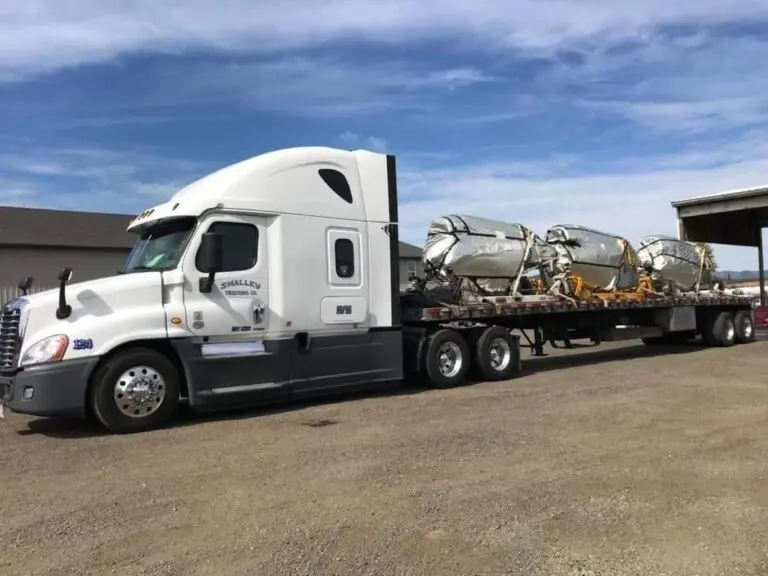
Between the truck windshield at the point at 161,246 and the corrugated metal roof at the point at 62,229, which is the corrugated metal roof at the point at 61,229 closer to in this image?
the corrugated metal roof at the point at 62,229

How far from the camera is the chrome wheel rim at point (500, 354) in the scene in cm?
1274

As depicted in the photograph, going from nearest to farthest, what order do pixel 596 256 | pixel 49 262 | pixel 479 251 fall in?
pixel 479 251, pixel 596 256, pixel 49 262

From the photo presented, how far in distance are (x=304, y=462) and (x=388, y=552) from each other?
243 centimetres

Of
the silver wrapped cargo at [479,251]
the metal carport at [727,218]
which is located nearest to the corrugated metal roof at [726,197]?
the metal carport at [727,218]

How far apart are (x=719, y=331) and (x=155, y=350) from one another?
1522 cm

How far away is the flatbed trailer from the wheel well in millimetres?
4035

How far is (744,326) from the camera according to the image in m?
19.9

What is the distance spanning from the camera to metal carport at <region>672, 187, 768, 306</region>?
2319 centimetres

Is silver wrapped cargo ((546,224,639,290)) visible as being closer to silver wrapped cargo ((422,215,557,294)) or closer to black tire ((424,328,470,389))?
silver wrapped cargo ((422,215,557,294))

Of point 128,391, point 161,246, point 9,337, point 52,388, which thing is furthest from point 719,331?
point 9,337

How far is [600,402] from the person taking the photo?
9789mm

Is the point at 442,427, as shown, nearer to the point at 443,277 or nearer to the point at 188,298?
the point at 188,298

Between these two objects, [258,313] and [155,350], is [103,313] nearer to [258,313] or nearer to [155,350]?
[155,350]

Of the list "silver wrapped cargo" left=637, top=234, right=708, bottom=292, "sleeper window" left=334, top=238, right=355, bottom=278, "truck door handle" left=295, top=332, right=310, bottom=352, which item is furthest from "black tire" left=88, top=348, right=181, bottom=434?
"silver wrapped cargo" left=637, top=234, right=708, bottom=292
